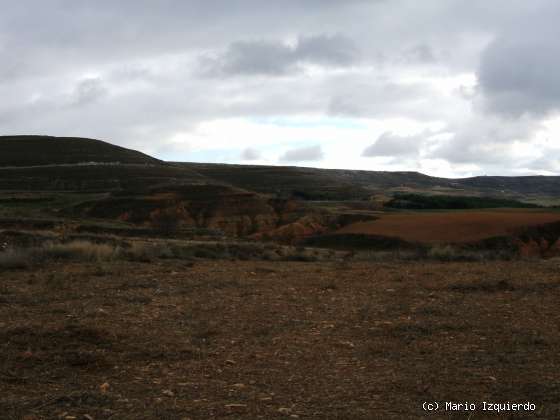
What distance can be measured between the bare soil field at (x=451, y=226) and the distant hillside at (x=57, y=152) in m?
63.7

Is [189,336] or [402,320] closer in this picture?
[189,336]

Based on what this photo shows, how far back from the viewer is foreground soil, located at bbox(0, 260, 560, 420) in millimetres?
5438

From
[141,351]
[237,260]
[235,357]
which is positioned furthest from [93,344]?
[237,260]

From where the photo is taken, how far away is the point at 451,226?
1586 inches

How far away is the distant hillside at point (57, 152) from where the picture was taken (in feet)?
303

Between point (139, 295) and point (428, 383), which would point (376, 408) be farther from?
point (139, 295)

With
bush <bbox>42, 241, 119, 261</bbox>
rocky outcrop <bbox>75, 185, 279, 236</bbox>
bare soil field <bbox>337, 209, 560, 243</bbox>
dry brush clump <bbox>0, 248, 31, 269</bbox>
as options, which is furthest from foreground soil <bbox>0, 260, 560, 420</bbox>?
rocky outcrop <bbox>75, 185, 279, 236</bbox>

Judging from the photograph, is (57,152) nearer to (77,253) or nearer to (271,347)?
(77,253)

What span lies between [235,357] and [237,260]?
1252cm

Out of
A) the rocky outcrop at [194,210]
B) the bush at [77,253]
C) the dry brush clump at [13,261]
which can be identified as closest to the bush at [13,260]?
the dry brush clump at [13,261]

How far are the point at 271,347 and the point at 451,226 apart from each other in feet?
114

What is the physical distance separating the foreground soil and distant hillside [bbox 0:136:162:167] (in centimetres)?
8563

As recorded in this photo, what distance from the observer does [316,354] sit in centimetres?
725

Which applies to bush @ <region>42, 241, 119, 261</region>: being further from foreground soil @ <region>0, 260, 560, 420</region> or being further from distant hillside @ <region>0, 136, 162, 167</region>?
distant hillside @ <region>0, 136, 162, 167</region>
